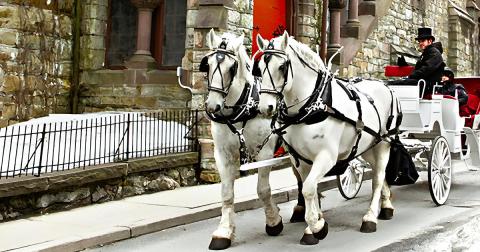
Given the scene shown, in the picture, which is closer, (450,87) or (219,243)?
(219,243)

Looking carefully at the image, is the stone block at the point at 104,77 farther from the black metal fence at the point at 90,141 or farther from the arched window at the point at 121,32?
the black metal fence at the point at 90,141

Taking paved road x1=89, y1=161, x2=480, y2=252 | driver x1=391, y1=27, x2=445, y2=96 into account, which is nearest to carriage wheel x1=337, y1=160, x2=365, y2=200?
paved road x1=89, y1=161, x2=480, y2=252

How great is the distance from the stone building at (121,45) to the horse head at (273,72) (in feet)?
15.1

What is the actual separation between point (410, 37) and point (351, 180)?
38.2ft

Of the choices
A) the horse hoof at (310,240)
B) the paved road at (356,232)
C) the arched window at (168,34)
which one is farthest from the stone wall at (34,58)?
the horse hoof at (310,240)

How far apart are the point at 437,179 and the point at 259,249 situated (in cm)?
358

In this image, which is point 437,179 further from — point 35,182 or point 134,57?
point 134,57

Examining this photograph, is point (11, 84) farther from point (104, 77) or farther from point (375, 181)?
point (375, 181)

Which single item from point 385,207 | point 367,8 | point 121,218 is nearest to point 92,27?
point 121,218

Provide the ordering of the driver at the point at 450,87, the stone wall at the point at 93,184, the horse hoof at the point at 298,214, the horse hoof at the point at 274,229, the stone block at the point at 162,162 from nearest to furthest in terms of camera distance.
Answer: the horse hoof at the point at 274,229, the stone wall at the point at 93,184, the horse hoof at the point at 298,214, the stone block at the point at 162,162, the driver at the point at 450,87

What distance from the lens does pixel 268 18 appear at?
12.1 m

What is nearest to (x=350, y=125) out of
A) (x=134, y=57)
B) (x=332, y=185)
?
(x=332, y=185)

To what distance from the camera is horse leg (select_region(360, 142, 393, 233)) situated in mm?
6461

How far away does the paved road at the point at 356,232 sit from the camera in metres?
5.80
